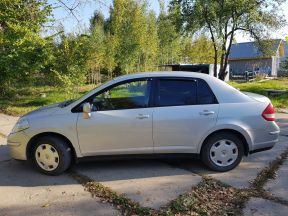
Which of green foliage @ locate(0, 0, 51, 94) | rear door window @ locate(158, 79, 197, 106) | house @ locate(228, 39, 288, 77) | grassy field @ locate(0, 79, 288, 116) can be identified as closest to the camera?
rear door window @ locate(158, 79, 197, 106)

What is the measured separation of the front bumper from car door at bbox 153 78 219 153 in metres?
2.04

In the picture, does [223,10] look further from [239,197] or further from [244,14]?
[239,197]

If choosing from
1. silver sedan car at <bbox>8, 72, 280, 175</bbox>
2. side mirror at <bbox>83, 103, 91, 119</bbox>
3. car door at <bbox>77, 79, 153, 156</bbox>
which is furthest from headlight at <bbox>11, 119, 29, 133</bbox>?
side mirror at <bbox>83, 103, 91, 119</bbox>

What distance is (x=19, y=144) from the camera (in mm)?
5906

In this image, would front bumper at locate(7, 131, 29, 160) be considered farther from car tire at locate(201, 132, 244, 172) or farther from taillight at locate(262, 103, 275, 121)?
taillight at locate(262, 103, 275, 121)

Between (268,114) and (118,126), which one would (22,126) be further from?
(268,114)

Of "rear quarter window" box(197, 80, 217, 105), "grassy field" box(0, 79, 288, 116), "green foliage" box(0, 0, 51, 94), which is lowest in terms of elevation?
"grassy field" box(0, 79, 288, 116)

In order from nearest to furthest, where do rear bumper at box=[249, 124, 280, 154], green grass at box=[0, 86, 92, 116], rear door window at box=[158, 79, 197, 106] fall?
rear door window at box=[158, 79, 197, 106]
rear bumper at box=[249, 124, 280, 154]
green grass at box=[0, 86, 92, 116]

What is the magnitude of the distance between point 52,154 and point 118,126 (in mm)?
1125

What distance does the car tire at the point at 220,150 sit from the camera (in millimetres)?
5898

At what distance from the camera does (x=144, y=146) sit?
19.2 feet

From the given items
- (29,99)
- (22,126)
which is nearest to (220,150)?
(22,126)

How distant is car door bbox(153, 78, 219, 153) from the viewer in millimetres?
5777

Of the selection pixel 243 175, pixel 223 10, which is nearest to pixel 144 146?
pixel 243 175
